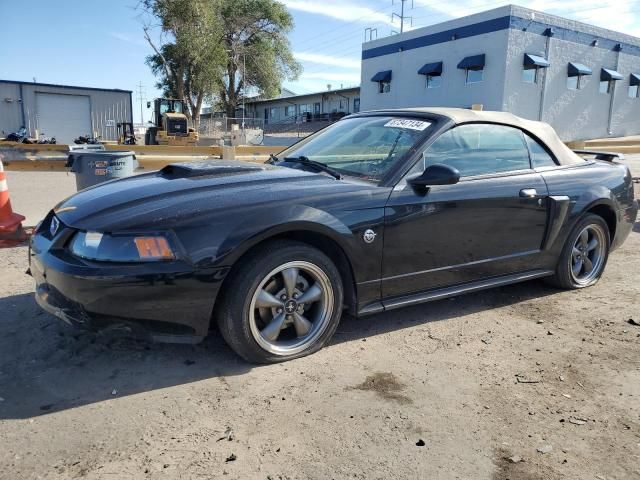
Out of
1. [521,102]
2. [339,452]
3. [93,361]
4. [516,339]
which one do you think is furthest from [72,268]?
[521,102]

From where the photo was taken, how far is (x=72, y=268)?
8.91 ft

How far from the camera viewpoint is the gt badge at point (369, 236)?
10.5ft

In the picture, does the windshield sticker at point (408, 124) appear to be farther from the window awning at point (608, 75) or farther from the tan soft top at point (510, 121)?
the window awning at point (608, 75)

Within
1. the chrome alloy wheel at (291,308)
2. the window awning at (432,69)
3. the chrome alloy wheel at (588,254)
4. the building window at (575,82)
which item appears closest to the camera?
the chrome alloy wheel at (291,308)

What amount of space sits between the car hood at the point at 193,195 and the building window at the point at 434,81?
93.7ft

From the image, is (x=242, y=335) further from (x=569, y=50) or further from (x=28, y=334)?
(x=569, y=50)

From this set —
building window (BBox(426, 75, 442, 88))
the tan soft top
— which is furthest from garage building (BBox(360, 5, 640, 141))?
the tan soft top

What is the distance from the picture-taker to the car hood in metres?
2.81

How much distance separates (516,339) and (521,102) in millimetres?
26215

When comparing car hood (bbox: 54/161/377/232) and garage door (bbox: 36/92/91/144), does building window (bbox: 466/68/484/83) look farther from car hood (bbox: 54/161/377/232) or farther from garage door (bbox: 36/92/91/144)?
car hood (bbox: 54/161/377/232)

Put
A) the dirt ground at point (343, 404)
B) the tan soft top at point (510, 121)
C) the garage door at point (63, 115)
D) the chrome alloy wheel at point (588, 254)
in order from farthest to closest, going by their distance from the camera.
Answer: the garage door at point (63, 115) < the chrome alloy wheel at point (588, 254) < the tan soft top at point (510, 121) < the dirt ground at point (343, 404)

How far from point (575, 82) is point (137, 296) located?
32192mm

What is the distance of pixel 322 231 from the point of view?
307cm

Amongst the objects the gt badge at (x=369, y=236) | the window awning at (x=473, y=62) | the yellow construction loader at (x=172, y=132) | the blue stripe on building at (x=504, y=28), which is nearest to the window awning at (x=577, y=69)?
the blue stripe on building at (x=504, y=28)
